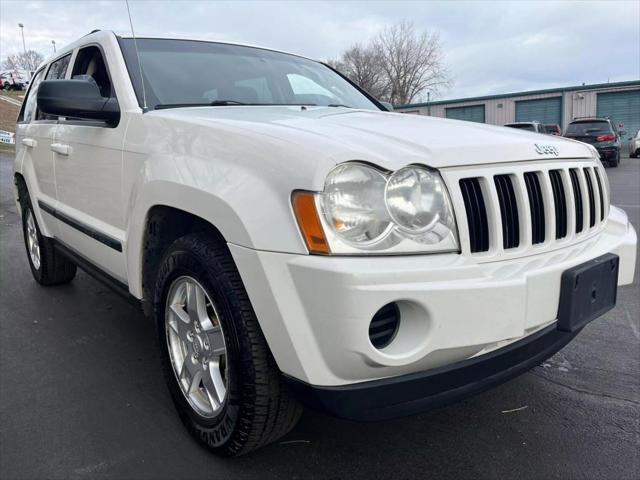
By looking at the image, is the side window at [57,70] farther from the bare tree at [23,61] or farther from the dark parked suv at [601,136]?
the bare tree at [23,61]

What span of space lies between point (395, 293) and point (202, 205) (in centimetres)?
78

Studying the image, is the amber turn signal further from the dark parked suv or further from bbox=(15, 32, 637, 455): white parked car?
the dark parked suv

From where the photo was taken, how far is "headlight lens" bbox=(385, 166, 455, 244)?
1.65m

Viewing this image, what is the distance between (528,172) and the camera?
6.33 ft

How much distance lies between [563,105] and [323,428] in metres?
31.8

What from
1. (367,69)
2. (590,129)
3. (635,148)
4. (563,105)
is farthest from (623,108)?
(367,69)

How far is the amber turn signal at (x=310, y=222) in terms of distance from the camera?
1.57 m

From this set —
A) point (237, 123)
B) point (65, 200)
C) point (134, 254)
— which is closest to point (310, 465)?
point (134, 254)

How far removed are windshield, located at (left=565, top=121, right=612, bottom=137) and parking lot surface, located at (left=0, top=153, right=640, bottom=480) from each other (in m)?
16.1

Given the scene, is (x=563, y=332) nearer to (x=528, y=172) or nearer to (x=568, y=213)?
(x=568, y=213)

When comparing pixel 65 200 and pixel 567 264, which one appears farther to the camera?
pixel 65 200

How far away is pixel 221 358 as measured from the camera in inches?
83.6

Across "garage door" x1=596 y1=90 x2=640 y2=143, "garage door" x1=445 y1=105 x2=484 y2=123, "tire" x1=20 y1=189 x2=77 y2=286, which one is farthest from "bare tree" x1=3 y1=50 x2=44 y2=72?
"tire" x1=20 y1=189 x2=77 y2=286

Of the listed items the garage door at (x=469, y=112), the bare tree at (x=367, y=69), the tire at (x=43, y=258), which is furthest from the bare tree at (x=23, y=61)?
the tire at (x=43, y=258)
